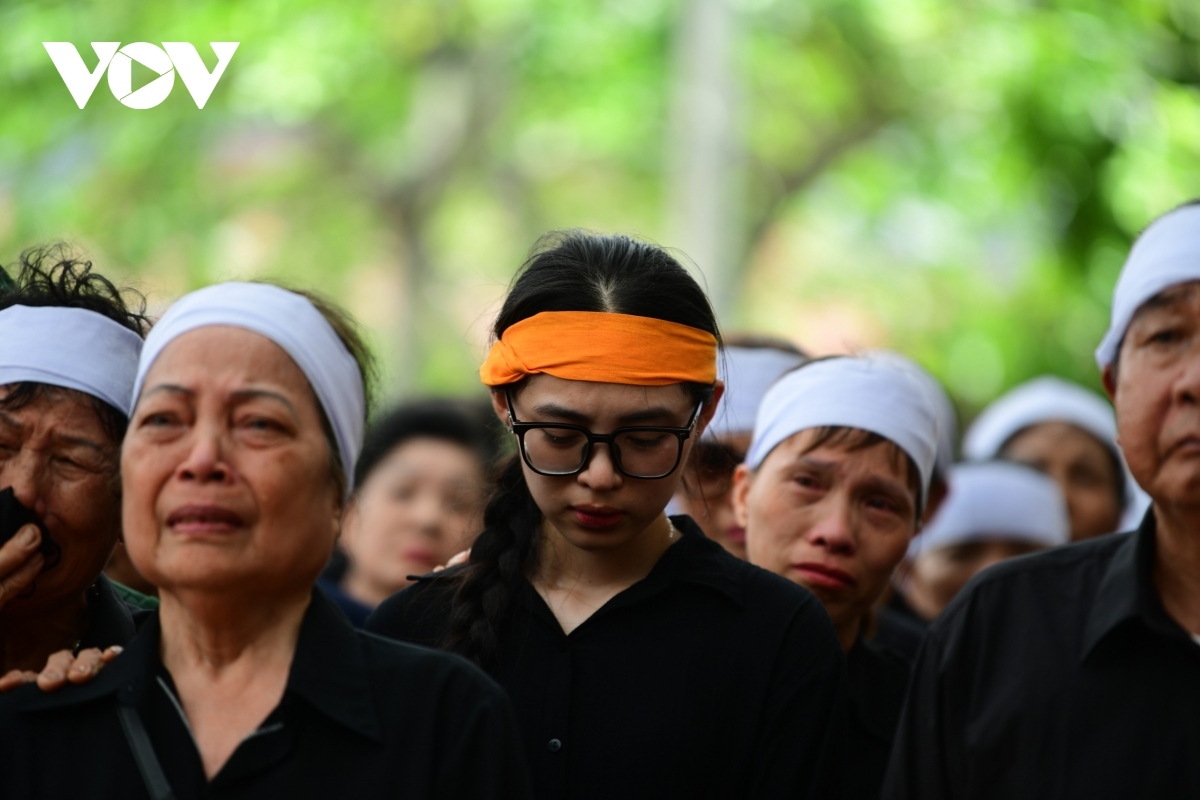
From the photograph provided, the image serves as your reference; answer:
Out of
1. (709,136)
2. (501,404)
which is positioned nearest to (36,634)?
(501,404)

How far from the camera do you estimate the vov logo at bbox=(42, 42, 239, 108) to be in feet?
36.7

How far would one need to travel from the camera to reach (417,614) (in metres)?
3.68

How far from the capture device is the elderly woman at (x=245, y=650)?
2756 mm

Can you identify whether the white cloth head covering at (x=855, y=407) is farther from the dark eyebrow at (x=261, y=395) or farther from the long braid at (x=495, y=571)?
the dark eyebrow at (x=261, y=395)

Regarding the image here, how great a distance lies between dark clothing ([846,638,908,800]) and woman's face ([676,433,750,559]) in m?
0.46

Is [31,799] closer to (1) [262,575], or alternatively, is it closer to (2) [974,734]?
(1) [262,575]

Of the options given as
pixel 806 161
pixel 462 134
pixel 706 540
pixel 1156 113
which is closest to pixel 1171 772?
pixel 706 540

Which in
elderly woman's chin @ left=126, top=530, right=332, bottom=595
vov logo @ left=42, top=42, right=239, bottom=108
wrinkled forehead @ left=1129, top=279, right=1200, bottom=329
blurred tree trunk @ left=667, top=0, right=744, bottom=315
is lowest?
elderly woman's chin @ left=126, top=530, right=332, bottom=595

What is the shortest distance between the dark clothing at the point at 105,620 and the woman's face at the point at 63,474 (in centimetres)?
18

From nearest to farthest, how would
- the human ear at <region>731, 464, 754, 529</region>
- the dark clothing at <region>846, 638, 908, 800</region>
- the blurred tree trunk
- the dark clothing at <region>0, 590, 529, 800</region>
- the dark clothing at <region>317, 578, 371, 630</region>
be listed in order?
the dark clothing at <region>0, 590, 529, 800</region>
the dark clothing at <region>846, 638, 908, 800</region>
the human ear at <region>731, 464, 754, 529</region>
the dark clothing at <region>317, 578, 371, 630</region>
the blurred tree trunk

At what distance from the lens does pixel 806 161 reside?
16359 mm

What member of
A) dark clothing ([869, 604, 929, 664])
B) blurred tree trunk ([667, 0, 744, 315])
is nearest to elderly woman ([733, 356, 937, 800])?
dark clothing ([869, 604, 929, 664])

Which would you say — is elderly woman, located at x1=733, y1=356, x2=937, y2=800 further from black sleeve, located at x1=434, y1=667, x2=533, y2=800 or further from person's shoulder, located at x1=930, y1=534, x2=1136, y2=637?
black sleeve, located at x1=434, y1=667, x2=533, y2=800

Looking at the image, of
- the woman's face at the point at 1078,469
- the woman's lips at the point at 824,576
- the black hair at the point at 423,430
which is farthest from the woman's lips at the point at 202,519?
the woman's face at the point at 1078,469
